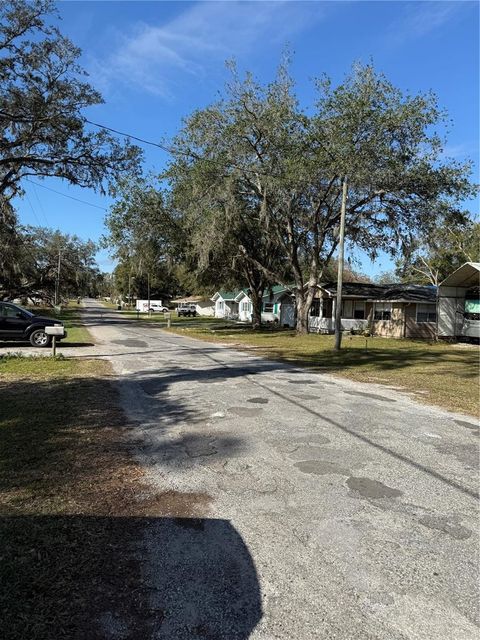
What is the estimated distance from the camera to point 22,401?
25.6 ft

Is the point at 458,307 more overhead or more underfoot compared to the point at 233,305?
more overhead

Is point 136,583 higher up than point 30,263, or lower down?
lower down

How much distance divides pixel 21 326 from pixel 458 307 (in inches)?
904

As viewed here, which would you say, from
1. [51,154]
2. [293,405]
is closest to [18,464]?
[293,405]

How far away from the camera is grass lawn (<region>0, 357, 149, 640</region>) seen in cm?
266

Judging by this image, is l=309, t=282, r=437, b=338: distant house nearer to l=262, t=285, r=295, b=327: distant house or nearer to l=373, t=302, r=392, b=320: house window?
l=373, t=302, r=392, b=320: house window

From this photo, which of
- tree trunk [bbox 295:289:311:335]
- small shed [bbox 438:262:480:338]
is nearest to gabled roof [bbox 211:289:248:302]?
tree trunk [bbox 295:289:311:335]

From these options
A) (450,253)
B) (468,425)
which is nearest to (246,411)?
(468,425)

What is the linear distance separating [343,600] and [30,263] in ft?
172

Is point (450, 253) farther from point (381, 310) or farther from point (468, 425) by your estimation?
point (468, 425)

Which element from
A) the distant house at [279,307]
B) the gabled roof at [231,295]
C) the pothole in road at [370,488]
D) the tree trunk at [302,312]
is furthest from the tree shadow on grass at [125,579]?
the gabled roof at [231,295]

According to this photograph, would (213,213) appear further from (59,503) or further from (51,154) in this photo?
(59,503)

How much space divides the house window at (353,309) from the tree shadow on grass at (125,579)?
32.0 metres

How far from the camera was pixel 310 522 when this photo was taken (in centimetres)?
382
